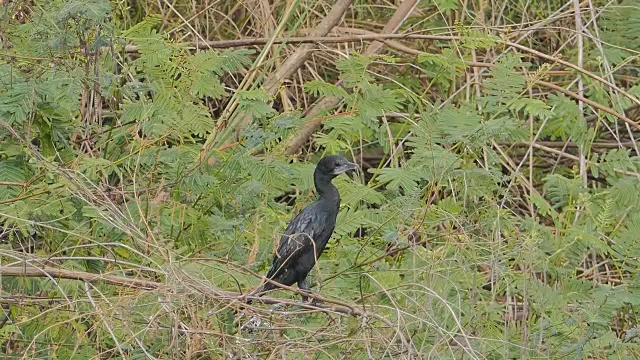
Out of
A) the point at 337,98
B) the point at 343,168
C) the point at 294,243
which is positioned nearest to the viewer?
the point at 294,243

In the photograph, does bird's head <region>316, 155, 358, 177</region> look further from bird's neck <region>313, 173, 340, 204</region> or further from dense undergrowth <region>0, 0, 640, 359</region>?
dense undergrowth <region>0, 0, 640, 359</region>

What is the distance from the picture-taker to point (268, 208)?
5074 mm

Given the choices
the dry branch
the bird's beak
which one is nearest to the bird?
the bird's beak

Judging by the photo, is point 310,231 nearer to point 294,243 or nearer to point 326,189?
point 294,243

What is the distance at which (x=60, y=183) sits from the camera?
14.6 ft

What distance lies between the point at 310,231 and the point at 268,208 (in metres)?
0.30

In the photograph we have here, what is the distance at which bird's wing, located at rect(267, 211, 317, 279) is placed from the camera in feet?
15.6

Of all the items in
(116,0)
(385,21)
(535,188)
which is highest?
(116,0)

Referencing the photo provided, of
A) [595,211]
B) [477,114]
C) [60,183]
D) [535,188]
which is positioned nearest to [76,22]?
[60,183]

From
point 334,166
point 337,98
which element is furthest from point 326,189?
point 337,98

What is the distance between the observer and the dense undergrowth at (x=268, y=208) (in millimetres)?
3852

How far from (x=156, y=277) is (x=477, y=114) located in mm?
1521

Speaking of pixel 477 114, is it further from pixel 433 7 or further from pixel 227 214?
pixel 433 7

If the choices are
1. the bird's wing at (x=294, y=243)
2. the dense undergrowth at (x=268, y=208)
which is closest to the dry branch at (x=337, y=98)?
the dense undergrowth at (x=268, y=208)
